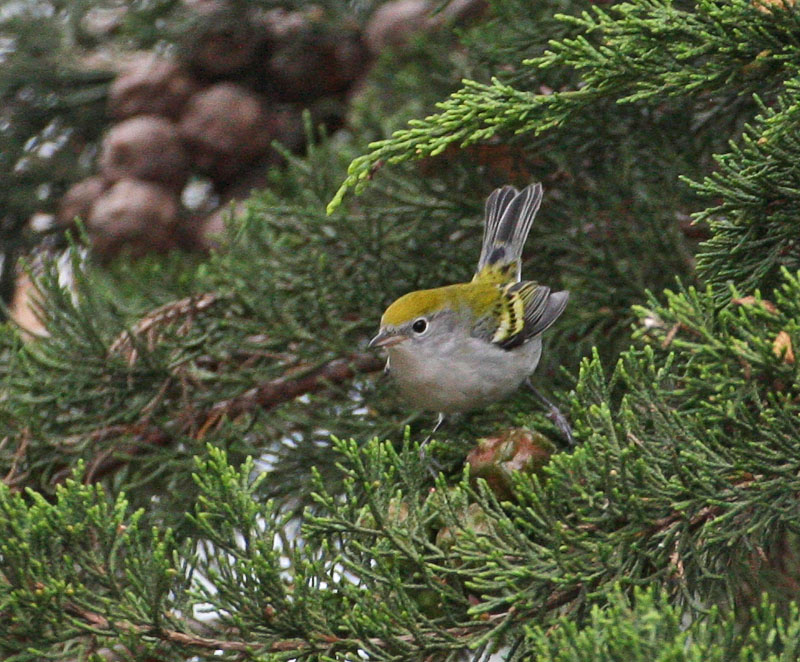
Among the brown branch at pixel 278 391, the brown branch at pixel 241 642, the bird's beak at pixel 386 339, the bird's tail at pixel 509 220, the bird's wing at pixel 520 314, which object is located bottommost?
the bird's wing at pixel 520 314

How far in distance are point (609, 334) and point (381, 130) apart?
1.00 meters

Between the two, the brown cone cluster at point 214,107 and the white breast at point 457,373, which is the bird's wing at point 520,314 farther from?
the brown cone cluster at point 214,107

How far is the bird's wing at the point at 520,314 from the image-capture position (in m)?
2.40

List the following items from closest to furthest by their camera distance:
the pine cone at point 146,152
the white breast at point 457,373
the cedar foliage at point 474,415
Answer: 1. the cedar foliage at point 474,415
2. the white breast at point 457,373
3. the pine cone at point 146,152

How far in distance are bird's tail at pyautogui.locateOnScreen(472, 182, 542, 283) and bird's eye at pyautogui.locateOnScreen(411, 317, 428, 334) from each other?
0.21 meters

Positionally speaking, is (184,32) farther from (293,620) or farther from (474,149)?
(293,620)

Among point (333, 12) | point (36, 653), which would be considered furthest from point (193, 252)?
point (36, 653)

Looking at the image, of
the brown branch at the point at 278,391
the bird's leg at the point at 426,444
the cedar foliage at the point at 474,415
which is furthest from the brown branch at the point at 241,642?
the brown branch at the point at 278,391

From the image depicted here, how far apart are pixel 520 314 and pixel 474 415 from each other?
1.02ft

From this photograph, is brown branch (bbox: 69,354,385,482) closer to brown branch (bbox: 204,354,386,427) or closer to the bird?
brown branch (bbox: 204,354,386,427)

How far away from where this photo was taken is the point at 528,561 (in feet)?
5.07

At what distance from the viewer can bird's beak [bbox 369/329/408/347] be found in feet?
8.05

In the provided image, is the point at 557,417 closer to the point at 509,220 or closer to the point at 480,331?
the point at 509,220

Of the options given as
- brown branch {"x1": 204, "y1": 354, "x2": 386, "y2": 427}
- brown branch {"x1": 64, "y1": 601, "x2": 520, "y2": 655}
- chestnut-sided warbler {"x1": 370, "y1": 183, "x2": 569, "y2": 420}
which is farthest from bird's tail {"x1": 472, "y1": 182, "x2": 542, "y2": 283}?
brown branch {"x1": 64, "y1": 601, "x2": 520, "y2": 655}
